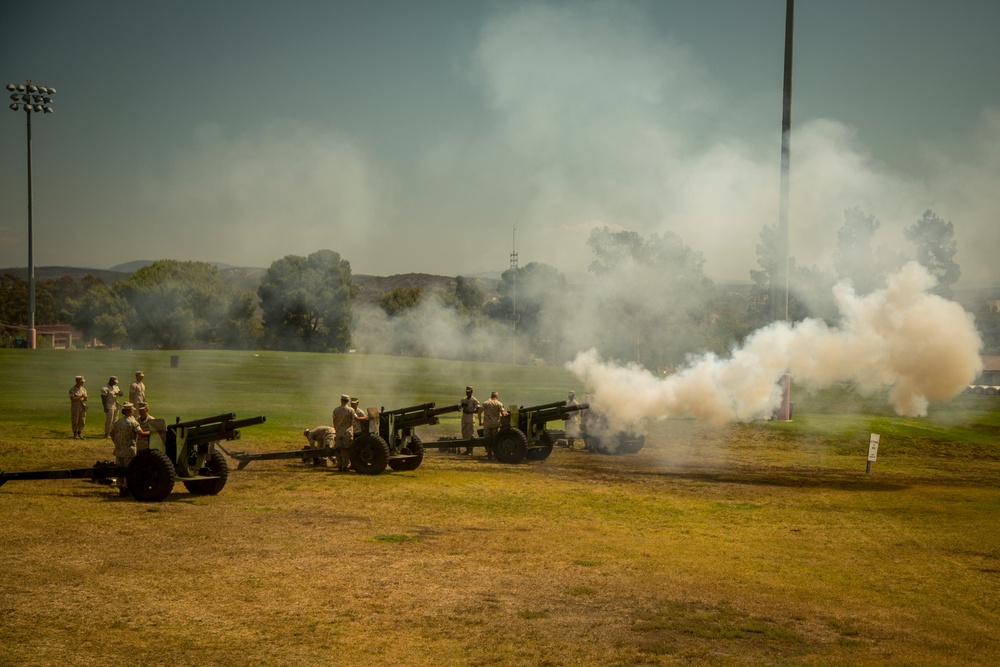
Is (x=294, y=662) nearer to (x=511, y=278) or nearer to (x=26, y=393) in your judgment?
(x=26, y=393)

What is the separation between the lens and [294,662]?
29.8 ft

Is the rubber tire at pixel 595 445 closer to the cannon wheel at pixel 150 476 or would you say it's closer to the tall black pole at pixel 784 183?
the tall black pole at pixel 784 183

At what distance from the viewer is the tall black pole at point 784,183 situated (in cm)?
3194

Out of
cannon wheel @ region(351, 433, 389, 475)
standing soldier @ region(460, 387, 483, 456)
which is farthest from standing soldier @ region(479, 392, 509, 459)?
cannon wheel @ region(351, 433, 389, 475)

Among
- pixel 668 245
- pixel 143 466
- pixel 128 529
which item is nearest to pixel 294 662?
pixel 128 529

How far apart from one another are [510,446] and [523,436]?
51 cm

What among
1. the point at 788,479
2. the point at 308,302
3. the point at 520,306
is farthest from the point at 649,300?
the point at 788,479

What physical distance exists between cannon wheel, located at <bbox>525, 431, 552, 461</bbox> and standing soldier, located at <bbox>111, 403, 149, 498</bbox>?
37.9 ft

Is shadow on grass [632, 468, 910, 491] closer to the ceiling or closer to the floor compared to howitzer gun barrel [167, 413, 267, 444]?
closer to the floor

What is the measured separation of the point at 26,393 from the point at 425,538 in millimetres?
35604

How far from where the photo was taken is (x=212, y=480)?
18578 millimetres

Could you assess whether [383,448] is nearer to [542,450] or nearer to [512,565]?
[542,450]

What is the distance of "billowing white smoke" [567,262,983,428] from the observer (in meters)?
23.2

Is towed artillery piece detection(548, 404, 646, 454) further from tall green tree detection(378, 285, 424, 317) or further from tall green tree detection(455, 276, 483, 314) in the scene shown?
tall green tree detection(378, 285, 424, 317)
